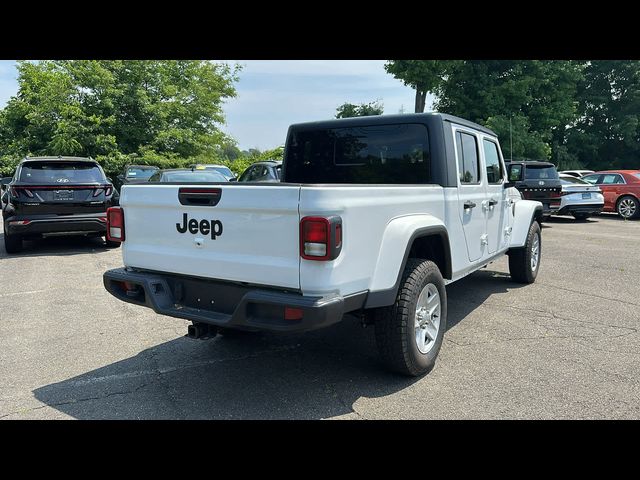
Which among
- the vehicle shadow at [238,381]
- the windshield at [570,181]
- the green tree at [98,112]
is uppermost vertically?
the green tree at [98,112]

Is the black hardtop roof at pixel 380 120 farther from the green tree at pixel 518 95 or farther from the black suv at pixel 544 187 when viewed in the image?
the green tree at pixel 518 95

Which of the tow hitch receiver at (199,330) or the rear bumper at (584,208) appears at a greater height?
the rear bumper at (584,208)

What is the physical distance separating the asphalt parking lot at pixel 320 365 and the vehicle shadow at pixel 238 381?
1cm

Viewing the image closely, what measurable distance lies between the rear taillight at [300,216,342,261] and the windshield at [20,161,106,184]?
25.3ft

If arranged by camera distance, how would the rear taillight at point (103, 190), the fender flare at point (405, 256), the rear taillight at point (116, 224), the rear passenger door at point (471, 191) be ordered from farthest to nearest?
1. the rear taillight at point (103, 190)
2. the rear passenger door at point (471, 191)
3. the rear taillight at point (116, 224)
4. the fender flare at point (405, 256)

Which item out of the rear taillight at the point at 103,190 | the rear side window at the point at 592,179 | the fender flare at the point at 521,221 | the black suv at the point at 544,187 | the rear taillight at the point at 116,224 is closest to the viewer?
the rear taillight at the point at 116,224

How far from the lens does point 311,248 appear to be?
2850mm

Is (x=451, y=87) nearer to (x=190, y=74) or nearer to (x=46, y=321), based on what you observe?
(x=190, y=74)

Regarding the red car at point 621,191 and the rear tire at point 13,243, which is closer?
the rear tire at point 13,243

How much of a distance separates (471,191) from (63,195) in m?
7.42

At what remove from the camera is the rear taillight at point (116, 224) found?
12.6 ft

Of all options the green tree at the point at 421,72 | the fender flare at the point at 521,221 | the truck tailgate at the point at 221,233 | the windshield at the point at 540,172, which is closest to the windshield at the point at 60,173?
the truck tailgate at the point at 221,233

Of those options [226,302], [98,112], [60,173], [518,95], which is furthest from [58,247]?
[518,95]

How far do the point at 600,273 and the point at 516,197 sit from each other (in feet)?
7.63
